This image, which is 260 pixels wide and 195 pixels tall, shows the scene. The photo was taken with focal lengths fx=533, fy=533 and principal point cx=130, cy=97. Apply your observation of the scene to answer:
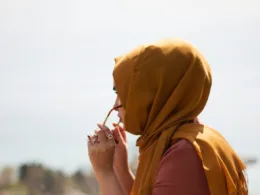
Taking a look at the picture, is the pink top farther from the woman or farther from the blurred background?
the blurred background

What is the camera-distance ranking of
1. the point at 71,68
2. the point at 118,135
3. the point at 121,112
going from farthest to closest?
1. the point at 71,68
2. the point at 118,135
3. the point at 121,112

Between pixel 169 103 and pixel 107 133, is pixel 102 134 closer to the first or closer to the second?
pixel 107 133

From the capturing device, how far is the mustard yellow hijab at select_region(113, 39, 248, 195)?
2.75ft

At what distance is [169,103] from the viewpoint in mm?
845

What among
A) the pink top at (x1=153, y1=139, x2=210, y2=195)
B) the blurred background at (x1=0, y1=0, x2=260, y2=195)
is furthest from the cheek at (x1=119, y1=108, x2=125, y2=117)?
the blurred background at (x1=0, y1=0, x2=260, y2=195)

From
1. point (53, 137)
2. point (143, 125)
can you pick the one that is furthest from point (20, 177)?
point (143, 125)

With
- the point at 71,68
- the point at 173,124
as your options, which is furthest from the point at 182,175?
the point at 71,68

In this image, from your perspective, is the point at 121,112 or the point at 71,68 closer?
the point at 121,112

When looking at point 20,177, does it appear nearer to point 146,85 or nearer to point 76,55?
point 76,55

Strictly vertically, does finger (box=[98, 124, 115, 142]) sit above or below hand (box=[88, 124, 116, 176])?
above

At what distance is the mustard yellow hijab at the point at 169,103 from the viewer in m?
0.84

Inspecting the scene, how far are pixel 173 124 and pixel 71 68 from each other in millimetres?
1125

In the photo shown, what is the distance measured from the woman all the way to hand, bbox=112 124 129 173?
14cm

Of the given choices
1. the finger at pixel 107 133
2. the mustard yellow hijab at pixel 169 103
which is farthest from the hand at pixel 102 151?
the mustard yellow hijab at pixel 169 103
